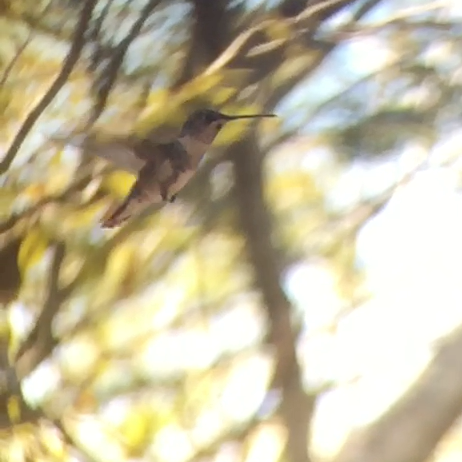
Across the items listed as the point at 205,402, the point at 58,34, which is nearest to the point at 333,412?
the point at 205,402

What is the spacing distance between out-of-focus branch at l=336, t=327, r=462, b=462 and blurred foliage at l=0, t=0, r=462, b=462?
0.08 metres

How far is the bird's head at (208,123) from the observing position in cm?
99

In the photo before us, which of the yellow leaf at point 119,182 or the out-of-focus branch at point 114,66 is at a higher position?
the out-of-focus branch at point 114,66

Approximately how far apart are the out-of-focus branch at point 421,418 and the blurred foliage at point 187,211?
0.08 metres

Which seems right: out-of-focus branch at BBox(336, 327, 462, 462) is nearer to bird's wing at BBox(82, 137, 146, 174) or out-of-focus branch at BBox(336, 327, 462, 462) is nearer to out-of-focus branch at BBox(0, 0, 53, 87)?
bird's wing at BBox(82, 137, 146, 174)

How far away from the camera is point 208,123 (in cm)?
99

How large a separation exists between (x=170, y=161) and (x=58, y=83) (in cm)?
32

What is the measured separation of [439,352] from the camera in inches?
29.5

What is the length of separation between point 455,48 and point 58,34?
27.4 inches

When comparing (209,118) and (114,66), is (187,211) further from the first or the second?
(114,66)

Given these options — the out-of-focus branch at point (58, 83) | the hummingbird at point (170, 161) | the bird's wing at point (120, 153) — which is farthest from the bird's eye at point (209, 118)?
the out-of-focus branch at point (58, 83)

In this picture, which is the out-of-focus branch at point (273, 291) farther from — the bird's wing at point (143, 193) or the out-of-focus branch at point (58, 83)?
the out-of-focus branch at point (58, 83)

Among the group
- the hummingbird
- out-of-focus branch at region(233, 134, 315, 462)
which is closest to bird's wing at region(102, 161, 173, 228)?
the hummingbird

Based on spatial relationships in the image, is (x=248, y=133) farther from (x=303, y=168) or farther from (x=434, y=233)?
Result: (x=434, y=233)
